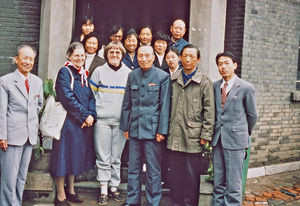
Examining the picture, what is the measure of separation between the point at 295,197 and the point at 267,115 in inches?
81.1

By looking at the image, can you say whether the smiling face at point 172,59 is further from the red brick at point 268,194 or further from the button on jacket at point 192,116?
the red brick at point 268,194

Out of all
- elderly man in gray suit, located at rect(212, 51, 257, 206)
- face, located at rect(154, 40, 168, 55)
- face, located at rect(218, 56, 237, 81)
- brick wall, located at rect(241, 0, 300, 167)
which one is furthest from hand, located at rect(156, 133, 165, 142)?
brick wall, located at rect(241, 0, 300, 167)

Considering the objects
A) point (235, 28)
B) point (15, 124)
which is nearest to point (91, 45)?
point (15, 124)

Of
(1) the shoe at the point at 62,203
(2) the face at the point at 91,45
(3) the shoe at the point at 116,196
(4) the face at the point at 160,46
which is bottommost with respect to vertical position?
(1) the shoe at the point at 62,203

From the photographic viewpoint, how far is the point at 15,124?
4250mm

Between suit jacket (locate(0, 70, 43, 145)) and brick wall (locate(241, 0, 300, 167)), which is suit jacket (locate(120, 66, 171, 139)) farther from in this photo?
brick wall (locate(241, 0, 300, 167))

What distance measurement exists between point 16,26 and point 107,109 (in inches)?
111

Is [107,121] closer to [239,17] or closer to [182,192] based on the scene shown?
[182,192]

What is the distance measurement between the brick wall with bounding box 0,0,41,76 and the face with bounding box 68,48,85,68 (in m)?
2.23

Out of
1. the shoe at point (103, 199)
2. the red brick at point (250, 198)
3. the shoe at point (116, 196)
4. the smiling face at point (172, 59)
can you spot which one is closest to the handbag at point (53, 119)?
the shoe at point (103, 199)

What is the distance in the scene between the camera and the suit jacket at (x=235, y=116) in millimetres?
4598

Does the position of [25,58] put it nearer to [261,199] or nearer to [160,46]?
[160,46]

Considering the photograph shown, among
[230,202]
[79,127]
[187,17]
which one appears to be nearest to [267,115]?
[187,17]

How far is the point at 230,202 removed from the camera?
4641 mm
